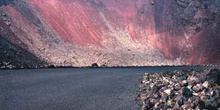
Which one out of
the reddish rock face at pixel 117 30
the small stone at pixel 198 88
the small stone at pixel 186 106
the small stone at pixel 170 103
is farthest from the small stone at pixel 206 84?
the reddish rock face at pixel 117 30

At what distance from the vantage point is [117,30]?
65.1 m

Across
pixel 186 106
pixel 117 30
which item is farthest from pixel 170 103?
pixel 117 30

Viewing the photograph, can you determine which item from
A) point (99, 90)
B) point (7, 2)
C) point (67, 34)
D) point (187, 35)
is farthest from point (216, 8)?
point (99, 90)

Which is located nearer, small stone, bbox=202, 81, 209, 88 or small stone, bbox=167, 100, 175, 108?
small stone, bbox=167, 100, 175, 108

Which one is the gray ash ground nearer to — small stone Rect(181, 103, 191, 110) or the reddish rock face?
small stone Rect(181, 103, 191, 110)

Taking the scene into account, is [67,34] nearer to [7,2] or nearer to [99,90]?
[7,2]

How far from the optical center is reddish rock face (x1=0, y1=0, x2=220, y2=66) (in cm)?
4350

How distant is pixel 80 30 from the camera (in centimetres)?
5506

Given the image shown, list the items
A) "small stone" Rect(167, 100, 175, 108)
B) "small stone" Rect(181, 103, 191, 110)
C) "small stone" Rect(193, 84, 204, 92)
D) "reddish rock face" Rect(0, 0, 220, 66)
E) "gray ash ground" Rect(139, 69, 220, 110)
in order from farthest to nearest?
"reddish rock face" Rect(0, 0, 220, 66), "small stone" Rect(193, 84, 204, 92), "small stone" Rect(167, 100, 175, 108), "small stone" Rect(181, 103, 191, 110), "gray ash ground" Rect(139, 69, 220, 110)

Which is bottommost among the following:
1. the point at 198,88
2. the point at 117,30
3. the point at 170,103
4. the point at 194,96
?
the point at 170,103

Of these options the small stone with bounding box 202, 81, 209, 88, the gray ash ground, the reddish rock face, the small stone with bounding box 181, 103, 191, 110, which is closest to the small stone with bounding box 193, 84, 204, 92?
the gray ash ground

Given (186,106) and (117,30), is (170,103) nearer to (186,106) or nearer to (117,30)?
Answer: (186,106)

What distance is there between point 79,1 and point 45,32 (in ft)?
66.4

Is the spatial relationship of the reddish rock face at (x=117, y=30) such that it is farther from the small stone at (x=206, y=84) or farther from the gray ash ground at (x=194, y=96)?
the small stone at (x=206, y=84)
